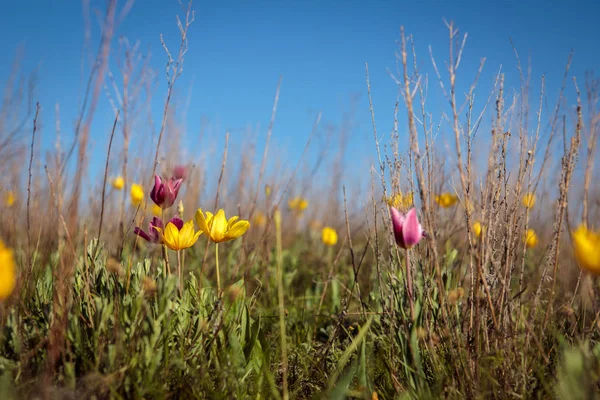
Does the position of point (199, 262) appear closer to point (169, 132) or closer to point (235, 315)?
point (169, 132)

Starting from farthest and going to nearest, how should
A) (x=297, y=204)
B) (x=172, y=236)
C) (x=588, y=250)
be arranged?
(x=297, y=204), (x=172, y=236), (x=588, y=250)

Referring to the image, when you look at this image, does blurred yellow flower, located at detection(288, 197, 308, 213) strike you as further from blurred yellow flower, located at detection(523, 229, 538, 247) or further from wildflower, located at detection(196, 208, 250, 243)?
wildflower, located at detection(196, 208, 250, 243)

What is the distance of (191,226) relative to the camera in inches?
48.7

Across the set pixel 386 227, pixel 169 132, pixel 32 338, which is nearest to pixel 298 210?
pixel 169 132

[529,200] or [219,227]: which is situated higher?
[529,200]

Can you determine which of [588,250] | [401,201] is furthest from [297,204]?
[588,250]

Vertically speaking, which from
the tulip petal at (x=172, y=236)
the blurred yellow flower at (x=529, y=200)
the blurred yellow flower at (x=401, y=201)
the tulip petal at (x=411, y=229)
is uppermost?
the blurred yellow flower at (x=529, y=200)

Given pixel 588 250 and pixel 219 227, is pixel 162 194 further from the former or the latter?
pixel 588 250

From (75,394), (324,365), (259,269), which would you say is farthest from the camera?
(259,269)

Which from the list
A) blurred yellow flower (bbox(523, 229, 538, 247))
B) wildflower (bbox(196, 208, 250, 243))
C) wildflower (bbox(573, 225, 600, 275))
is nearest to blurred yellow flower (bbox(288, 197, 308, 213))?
blurred yellow flower (bbox(523, 229, 538, 247))

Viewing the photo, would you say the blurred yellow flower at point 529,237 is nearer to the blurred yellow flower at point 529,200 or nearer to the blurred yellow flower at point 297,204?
the blurred yellow flower at point 529,200

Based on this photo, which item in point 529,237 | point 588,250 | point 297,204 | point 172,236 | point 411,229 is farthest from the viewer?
point 297,204

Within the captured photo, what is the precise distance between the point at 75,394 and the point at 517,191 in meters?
1.18

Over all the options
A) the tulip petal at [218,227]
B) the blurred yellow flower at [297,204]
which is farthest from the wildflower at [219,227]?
the blurred yellow flower at [297,204]
